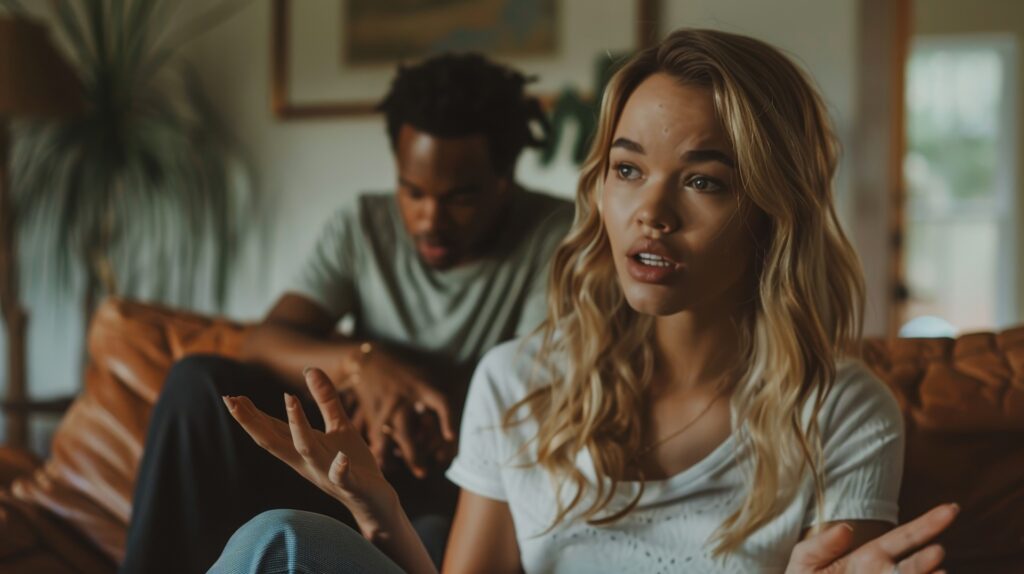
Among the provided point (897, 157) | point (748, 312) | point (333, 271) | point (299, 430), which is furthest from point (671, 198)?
point (897, 157)

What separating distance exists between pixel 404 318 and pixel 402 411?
403 millimetres

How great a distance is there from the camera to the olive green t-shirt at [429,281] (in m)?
1.78

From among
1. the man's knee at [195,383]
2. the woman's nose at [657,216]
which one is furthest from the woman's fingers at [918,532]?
the man's knee at [195,383]

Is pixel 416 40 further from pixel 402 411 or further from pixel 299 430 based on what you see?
pixel 299 430

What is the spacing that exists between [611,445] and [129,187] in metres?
2.63

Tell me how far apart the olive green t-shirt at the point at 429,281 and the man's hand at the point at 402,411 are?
0.23 metres

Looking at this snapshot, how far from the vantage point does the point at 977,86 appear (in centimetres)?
594

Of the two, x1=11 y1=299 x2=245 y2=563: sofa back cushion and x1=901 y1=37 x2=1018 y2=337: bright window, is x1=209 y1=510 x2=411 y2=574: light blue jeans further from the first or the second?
x1=901 y1=37 x2=1018 y2=337: bright window

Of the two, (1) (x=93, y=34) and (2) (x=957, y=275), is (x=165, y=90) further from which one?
(2) (x=957, y=275)

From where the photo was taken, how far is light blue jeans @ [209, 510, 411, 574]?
36.7 inches

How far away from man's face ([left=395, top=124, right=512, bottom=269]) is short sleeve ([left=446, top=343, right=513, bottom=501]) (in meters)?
0.46

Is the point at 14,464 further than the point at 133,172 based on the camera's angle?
No

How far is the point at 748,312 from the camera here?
1.27 metres

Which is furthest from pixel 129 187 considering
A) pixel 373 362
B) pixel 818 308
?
pixel 818 308
